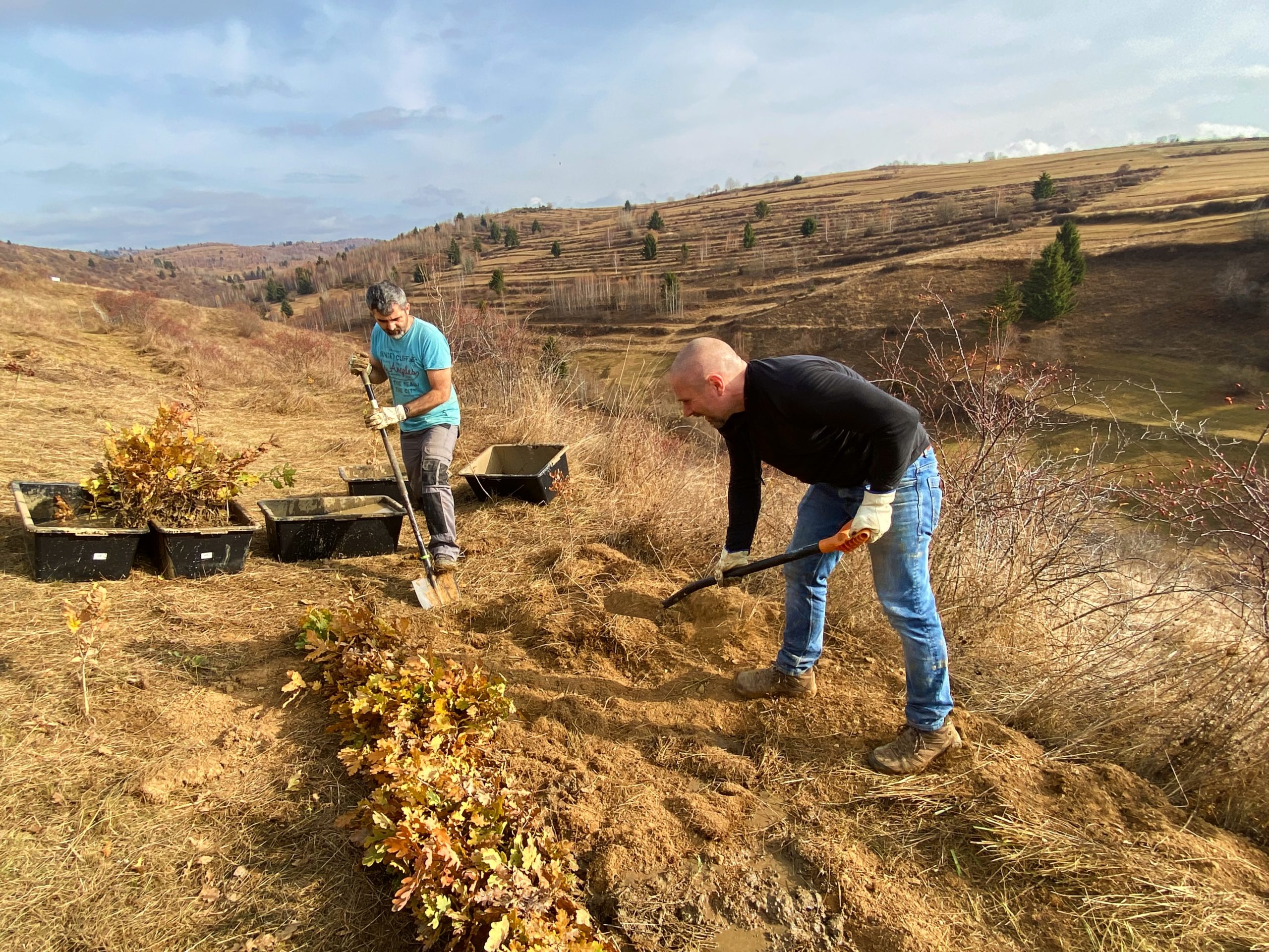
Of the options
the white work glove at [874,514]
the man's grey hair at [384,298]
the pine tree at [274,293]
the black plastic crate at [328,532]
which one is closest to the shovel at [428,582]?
the black plastic crate at [328,532]

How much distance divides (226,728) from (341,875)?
929mm

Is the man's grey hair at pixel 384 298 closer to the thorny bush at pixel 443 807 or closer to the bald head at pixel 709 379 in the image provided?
the thorny bush at pixel 443 807

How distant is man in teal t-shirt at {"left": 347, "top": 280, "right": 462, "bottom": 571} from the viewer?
12.5 ft

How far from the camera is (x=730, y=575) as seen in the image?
2752 millimetres

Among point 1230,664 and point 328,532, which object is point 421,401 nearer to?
point 328,532

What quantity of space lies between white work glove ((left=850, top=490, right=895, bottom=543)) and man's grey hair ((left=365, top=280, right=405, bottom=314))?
2913mm

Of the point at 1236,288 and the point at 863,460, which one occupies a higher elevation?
the point at 863,460

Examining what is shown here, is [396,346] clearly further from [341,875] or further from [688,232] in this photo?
[688,232]

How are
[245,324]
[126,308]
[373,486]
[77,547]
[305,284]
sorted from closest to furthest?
[77,547], [373,486], [126,308], [245,324], [305,284]

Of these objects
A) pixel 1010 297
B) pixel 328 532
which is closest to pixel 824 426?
pixel 328 532

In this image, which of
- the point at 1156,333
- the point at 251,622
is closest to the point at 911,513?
the point at 251,622

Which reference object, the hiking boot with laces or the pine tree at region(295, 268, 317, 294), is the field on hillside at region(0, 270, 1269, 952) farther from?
the pine tree at region(295, 268, 317, 294)

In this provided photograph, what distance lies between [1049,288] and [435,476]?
35.4 meters

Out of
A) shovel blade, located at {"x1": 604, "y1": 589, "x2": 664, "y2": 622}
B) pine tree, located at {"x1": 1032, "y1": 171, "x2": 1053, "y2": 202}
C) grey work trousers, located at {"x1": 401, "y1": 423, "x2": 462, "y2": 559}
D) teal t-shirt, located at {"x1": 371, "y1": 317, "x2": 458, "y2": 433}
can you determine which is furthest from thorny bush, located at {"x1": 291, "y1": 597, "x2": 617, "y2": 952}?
pine tree, located at {"x1": 1032, "y1": 171, "x2": 1053, "y2": 202}
